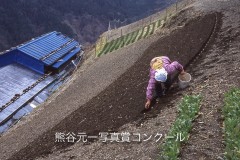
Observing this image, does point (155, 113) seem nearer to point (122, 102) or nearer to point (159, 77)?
point (159, 77)

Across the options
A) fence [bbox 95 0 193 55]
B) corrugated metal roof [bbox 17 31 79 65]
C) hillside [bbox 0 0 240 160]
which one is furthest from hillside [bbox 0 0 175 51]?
hillside [bbox 0 0 240 160]

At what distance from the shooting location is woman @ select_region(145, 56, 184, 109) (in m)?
13.4

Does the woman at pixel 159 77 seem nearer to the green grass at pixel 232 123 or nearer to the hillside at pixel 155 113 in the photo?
the hillside at pixel 155 113

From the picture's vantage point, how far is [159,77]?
1333 cm

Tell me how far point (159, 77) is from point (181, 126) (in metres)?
3.21

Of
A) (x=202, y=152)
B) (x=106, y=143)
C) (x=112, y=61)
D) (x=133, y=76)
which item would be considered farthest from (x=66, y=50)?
(x=202, y=152)

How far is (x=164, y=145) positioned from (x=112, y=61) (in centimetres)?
1940

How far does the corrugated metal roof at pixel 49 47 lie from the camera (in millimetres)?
35781

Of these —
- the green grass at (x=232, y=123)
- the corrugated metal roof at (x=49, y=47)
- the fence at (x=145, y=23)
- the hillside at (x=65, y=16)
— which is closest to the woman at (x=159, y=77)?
the green grass at (x=232, y=123)

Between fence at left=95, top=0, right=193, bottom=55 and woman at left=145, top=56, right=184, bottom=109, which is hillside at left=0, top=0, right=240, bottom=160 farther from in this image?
fence at left=95, top=0, right=193, bottom=55

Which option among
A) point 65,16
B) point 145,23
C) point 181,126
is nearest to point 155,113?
point 181,126

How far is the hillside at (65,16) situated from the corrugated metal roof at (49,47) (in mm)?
32991

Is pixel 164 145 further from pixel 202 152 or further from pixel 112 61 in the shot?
pixel 112 61

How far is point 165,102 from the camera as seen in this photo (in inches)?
527
